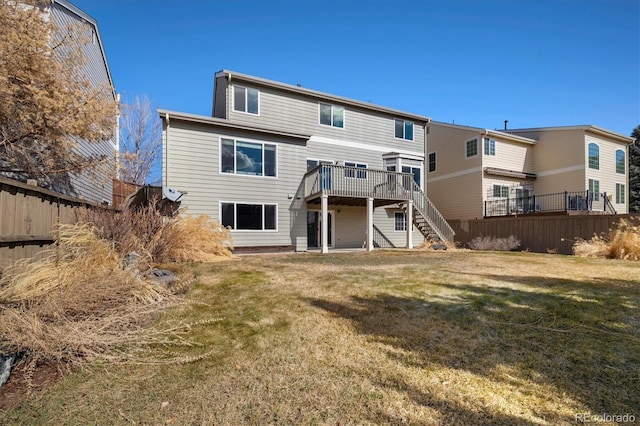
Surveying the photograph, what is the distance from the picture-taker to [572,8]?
32.4ft

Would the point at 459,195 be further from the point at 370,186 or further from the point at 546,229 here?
the point at 370,186

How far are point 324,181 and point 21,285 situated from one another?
10335 mm

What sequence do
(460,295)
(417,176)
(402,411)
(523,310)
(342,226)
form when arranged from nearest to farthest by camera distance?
1. (402,411)
2. (523,310)
3. (460,295)
4. (342,226)
5. (417,176)

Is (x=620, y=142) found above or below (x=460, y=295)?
above

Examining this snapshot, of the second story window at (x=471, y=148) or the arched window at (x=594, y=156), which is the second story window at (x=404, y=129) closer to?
the second story window at (x=471, y=148)

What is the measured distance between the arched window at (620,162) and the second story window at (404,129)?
1465cm

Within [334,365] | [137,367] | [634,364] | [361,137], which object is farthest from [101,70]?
[634,364]

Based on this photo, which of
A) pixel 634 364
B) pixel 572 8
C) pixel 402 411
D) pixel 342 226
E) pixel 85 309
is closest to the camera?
pixel 402 411

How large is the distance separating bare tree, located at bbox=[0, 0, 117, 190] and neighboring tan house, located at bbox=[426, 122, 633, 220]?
61.9ft

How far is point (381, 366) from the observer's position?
8.86ft

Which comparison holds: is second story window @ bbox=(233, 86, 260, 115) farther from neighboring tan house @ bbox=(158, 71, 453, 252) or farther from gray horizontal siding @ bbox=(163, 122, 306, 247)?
gray horizontal siding @ bbox=(163, 122, 306, 247)

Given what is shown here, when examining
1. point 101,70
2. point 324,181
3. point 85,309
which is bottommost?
point 85,309

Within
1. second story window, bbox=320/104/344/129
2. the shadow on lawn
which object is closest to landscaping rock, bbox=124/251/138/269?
the shadow on lawn

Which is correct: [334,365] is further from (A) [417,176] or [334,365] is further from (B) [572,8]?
(A) [417,176]
